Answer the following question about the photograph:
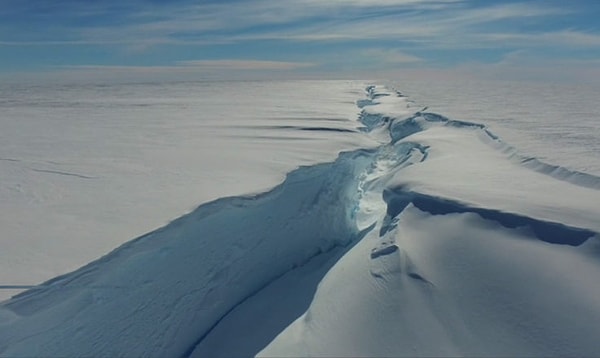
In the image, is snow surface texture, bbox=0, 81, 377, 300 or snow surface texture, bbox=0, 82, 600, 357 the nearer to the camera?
snow surface texture, bbox=0, 82, 600, 357

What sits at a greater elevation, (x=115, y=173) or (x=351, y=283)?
(x=115, y=173)

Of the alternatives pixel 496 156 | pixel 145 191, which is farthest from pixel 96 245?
pixel 496 156

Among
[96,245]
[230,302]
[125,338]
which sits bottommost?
[230,302]

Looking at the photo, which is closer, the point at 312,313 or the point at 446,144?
the point at 312,313

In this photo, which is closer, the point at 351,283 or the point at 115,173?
→ the point at 351,283

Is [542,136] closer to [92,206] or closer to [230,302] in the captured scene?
[230,302]

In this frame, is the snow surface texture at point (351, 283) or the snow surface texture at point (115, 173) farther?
the snow surface texture at point (115, 173)

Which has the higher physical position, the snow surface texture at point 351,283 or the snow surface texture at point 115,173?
the snow surface texture at point 115,173

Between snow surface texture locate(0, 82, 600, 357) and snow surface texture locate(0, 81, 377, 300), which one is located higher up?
snow surface texture locate(0, 81, 377, 300)
